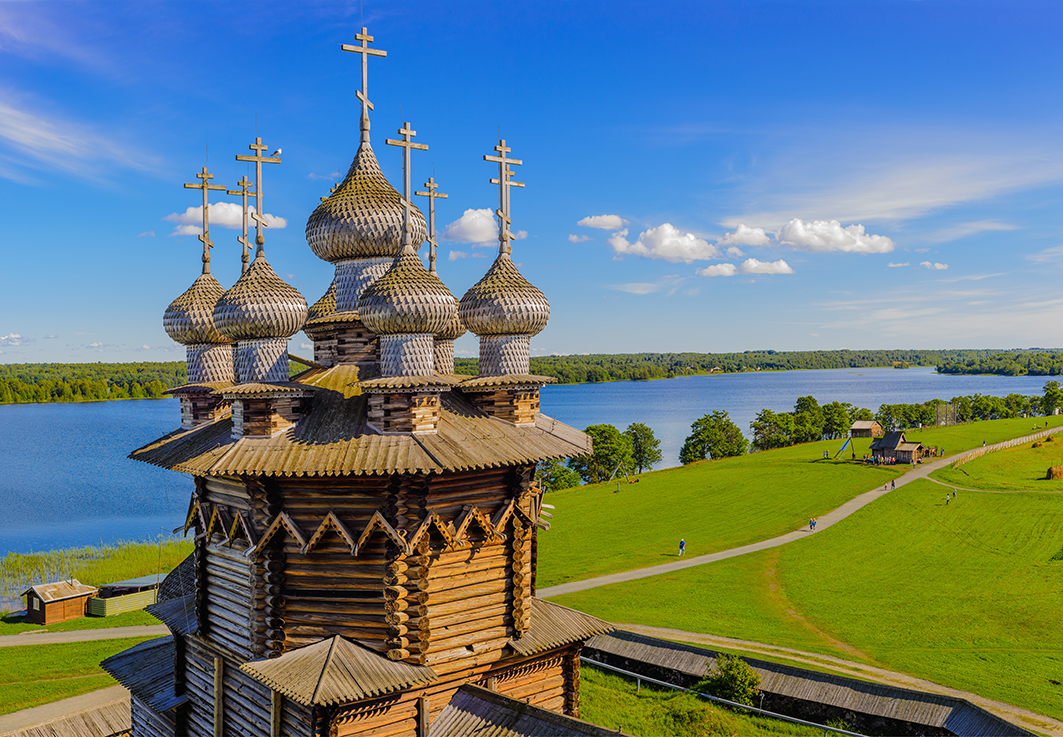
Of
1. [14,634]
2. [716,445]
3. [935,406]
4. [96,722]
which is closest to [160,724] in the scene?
[96,722]

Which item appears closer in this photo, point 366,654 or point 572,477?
point 366,654

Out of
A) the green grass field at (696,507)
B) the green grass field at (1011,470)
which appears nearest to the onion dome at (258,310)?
the green grass field at (696,507)

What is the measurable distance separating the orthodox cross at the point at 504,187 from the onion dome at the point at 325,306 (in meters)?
3.72

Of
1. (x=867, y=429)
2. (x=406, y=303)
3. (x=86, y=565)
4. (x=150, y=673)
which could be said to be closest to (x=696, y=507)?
(x=86, y=565)

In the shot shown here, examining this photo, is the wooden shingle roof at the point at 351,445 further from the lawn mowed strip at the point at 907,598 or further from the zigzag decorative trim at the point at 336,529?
the lawn mowed strip at the point at 907,598

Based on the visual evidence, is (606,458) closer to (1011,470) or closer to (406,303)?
(1011,470)

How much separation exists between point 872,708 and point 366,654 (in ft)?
37.5

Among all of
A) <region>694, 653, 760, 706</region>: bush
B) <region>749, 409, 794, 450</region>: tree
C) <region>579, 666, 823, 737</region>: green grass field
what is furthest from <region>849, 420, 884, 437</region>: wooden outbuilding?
<region>579, 666, 823, 737</region>: green grass field

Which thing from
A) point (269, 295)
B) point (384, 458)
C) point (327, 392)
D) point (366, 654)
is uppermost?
point (269, 295)

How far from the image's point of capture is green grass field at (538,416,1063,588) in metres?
38.8

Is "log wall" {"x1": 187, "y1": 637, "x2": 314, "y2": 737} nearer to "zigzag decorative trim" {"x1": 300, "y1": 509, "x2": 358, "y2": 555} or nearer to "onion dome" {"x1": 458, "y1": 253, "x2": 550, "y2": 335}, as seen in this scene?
"zigzag decorative trim" {"x1": 300, "y1": 509, "x2": 358, "y2": 555}

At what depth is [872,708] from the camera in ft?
51.4

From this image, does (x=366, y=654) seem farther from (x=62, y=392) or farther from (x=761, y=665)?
(x=62, y=392)

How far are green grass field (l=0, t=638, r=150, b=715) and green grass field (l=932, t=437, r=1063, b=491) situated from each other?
53.7m
